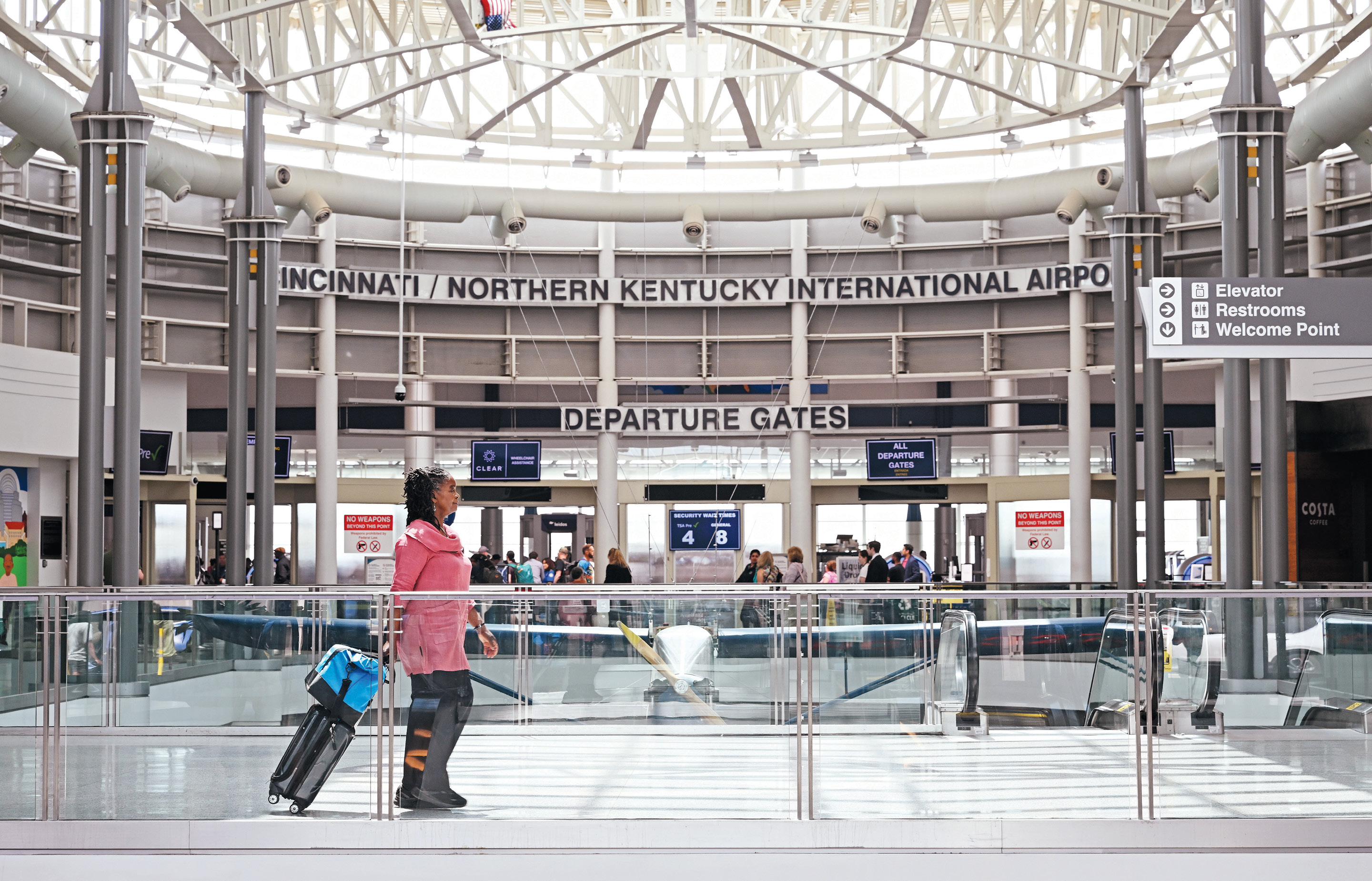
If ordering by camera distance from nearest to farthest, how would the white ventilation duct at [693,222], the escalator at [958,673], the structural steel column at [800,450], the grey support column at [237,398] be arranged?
the escalator at [958,673] → the grey support column at [237,398] → the white ventilation duct at [693,222] → the structural steel column at [800,450]

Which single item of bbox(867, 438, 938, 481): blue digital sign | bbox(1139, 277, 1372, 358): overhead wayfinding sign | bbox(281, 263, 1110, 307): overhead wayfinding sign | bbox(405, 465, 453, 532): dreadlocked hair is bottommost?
bbox(405, 465, 453, 532): dreadlocked hair

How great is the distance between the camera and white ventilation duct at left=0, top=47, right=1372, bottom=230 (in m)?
17.5

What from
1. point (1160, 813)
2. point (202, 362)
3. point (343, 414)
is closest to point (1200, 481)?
point (343, 414)

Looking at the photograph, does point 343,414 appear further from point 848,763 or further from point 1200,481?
point 848,763

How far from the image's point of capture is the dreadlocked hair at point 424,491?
7.44 m

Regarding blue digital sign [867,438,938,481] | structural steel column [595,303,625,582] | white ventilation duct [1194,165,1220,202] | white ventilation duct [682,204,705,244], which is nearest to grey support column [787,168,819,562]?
blue digital sign [867,438,938,481]

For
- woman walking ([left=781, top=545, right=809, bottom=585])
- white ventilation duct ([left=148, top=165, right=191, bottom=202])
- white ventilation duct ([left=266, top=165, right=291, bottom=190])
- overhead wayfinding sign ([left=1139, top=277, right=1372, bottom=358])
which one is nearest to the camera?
overhead wayfinding sign ([left=1139, top=277, right=1372, bottom=358])

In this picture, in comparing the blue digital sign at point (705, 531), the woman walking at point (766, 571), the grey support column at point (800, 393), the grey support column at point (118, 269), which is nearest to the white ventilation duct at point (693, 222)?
the grey support column at point (800, 393)

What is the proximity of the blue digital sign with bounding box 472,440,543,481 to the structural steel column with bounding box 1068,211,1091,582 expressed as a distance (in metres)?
10.7

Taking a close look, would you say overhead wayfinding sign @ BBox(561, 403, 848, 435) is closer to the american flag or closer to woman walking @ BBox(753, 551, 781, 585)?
woman walking @ BBox(753, 551, 781, 585)

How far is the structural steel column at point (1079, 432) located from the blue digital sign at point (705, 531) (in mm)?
6891

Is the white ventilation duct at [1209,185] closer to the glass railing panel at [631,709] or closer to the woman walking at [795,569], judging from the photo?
Answer: the woman walking at [795,569]

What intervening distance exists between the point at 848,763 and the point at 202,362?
22357mm

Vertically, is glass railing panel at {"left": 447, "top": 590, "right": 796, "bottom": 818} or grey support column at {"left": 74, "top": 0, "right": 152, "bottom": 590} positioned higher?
grey support column at {"left": 74, "top": 0, "right": 152, "bottom": 590}
